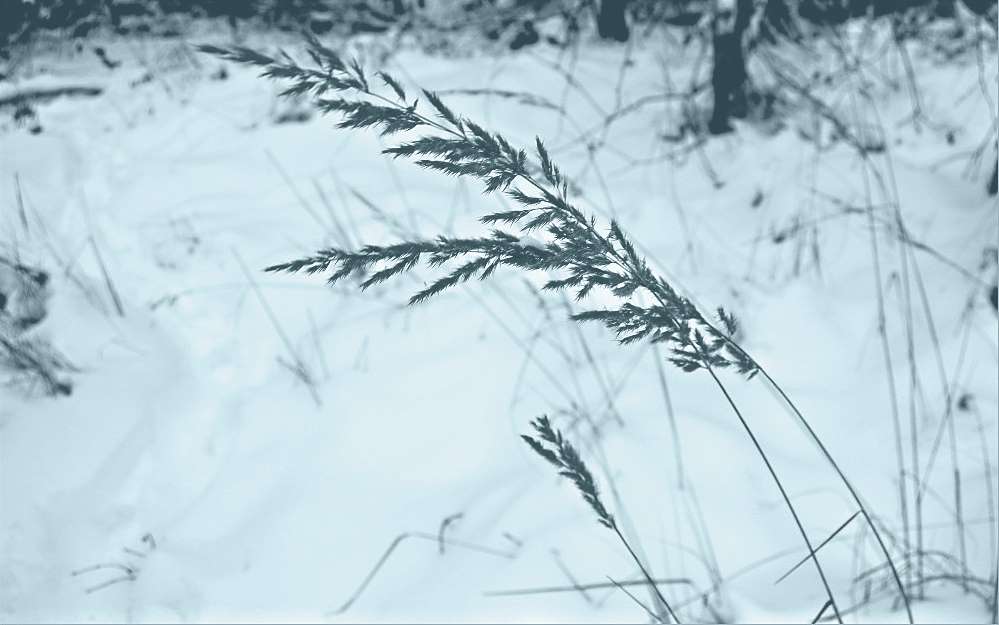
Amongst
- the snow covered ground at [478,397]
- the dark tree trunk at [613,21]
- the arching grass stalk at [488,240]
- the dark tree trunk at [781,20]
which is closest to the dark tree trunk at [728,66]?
the snow covered ground at [478,397]

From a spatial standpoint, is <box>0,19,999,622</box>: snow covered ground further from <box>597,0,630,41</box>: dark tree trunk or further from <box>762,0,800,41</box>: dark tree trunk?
<box>597,0,630,41</box>: dark tree trunk

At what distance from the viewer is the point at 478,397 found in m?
1.81

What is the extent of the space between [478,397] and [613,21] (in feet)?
11.2

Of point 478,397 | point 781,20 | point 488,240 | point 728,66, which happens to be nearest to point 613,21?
point 781,20

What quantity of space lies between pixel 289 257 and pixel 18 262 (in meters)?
0.94

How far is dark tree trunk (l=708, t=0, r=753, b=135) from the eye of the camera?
2635 mm

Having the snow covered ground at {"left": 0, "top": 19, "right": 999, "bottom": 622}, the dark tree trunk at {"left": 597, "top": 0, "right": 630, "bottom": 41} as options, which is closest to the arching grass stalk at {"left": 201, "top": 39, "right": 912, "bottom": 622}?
the snow covered ground at {"left": 0, "top": 19, "right": 999, "bottom": 622}

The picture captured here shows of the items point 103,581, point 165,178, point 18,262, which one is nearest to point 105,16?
point 165,178

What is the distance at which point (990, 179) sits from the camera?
209cm

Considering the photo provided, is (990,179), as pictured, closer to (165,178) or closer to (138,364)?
(138,364)

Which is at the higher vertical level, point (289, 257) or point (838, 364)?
point (289, 257)

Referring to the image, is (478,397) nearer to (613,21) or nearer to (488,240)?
(488,240)

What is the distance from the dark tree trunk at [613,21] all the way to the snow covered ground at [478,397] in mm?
1503

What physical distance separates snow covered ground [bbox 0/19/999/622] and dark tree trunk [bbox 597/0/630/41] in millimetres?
1503
